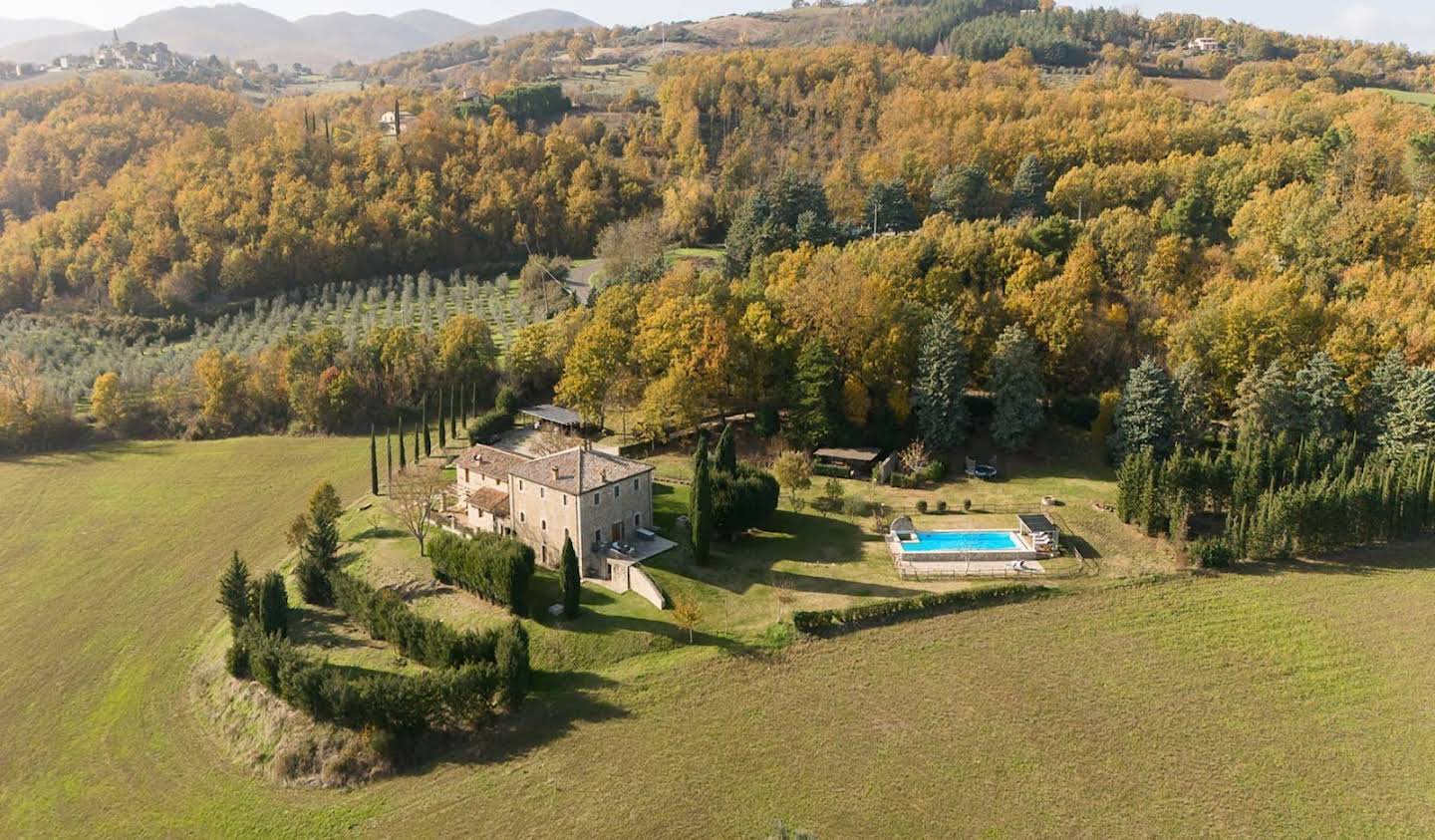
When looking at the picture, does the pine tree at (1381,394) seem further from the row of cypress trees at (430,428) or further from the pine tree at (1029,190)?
the row of cypress trees at (430,428)

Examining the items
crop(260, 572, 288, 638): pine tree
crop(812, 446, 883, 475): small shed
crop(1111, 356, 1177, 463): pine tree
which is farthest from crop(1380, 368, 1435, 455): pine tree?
crop(260, 572, 288, 638): pine tree

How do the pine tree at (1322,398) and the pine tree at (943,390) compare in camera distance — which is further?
the pine tree at (943,390)

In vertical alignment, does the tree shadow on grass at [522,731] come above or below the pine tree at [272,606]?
below

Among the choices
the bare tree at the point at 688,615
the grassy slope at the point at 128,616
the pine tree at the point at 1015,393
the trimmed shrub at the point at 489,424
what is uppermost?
the pine tree at the point at 1015,393

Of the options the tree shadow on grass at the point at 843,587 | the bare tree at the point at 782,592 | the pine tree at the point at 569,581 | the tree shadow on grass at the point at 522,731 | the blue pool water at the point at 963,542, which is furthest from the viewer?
the blue pool water at the point at 963,542

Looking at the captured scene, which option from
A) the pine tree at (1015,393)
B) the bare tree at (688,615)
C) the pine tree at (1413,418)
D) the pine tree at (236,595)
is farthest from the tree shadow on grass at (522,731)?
the pine tree at (1413,418)

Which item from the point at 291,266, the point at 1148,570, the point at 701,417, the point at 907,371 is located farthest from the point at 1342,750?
the point at 291,266

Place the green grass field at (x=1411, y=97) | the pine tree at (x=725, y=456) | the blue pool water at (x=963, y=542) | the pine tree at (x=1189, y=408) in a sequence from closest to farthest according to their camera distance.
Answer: the blue pool water at (x=963, y=542), the pine tree at (x=725, y=456), the pine tree at (x=1189, y=408), the green grass field at (x=1411, y=97)
